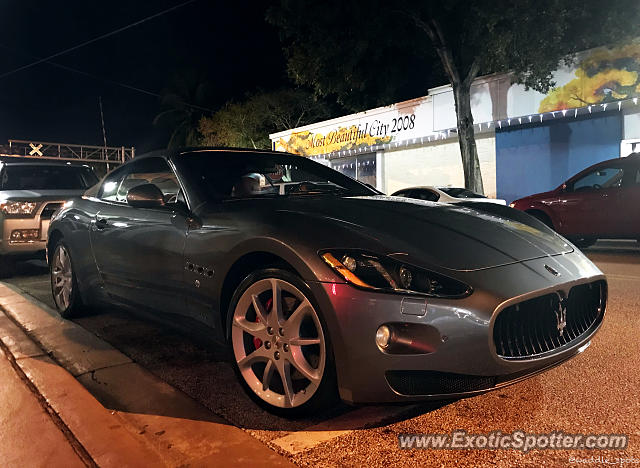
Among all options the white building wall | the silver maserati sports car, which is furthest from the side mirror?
the white building wall

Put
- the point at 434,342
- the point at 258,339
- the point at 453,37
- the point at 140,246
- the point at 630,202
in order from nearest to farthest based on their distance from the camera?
the point at 434,342 < the point at 258,339 < the point at 140,246 < the point at 630,202 < the point at 453,37

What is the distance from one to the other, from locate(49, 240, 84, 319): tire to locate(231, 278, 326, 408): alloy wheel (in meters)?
2.52

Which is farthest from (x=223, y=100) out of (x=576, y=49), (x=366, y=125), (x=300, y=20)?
(x=576, y=49)

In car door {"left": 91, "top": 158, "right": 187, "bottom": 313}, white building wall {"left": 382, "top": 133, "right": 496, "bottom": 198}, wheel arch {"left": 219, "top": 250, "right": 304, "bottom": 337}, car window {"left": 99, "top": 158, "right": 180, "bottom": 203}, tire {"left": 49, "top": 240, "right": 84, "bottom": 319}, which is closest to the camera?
wheel arch {"left": 219, "top": 250, "right": 304, "bottom": 337}

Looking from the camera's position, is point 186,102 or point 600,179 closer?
point 600,179

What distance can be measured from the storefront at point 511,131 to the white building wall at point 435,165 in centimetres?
3

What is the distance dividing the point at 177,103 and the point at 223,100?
3.46 metres

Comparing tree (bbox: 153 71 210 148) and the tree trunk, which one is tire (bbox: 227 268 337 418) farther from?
tree (bbox: 153 71 210 148)

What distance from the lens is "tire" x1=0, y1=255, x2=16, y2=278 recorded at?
7.61 m

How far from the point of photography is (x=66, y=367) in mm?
3504

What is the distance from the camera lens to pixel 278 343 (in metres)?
2.53

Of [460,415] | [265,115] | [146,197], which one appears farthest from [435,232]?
[265,115]

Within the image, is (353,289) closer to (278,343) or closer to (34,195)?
(278,343)

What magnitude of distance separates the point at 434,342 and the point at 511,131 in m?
16.0
